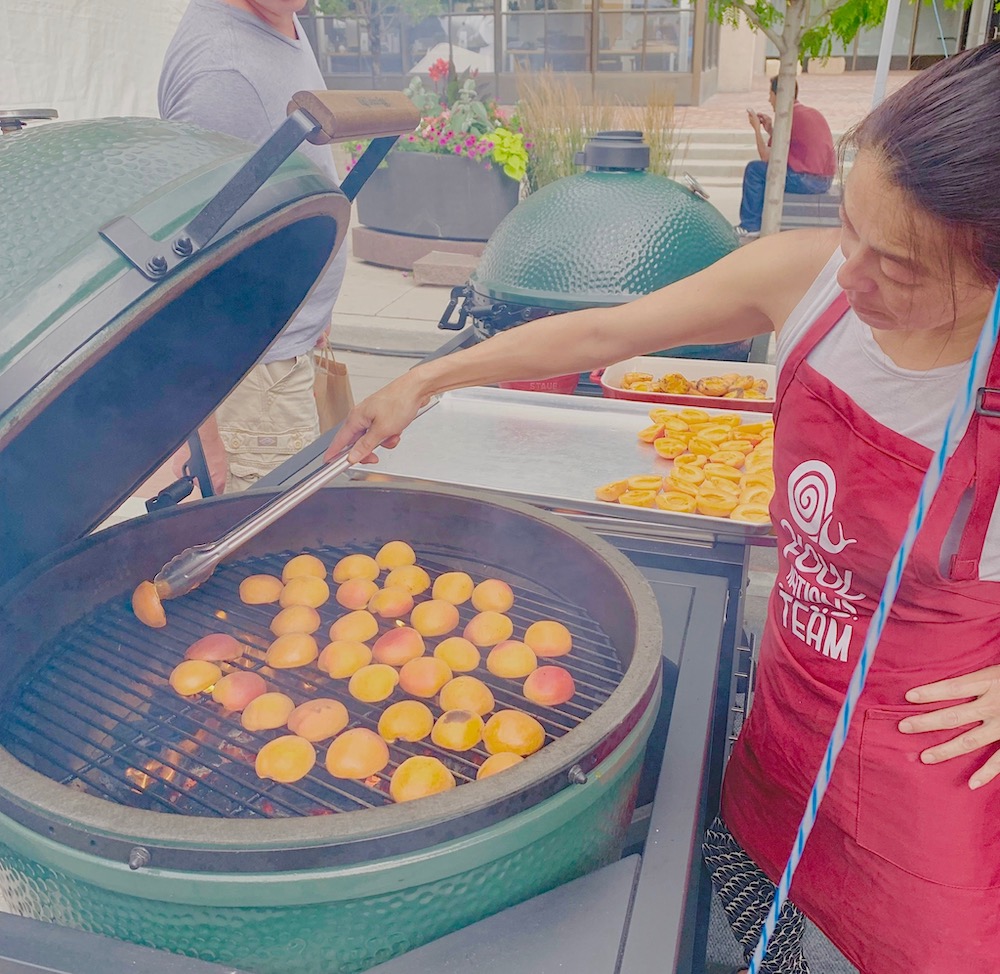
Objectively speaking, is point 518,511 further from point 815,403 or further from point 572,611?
point 815,403

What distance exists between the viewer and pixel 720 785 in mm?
2068

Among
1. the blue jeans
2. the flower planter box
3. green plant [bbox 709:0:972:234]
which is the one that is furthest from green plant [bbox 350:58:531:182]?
green plant [bbox 709:0:972:234]

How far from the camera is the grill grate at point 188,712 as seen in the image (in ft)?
4.48

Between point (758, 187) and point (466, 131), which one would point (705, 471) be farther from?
point (466, 131)

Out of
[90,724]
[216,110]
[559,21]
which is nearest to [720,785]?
[90,724]

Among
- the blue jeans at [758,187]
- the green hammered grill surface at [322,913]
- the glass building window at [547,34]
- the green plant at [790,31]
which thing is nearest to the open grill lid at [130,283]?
the green hammered grill surface at [322,913]

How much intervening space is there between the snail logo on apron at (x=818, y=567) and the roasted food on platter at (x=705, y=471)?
1.67 feet

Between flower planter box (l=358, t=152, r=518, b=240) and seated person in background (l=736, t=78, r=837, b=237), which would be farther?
flower planter box (l=358, t=152, r=518, b=240)

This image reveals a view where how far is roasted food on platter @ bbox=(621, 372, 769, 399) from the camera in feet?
9.91

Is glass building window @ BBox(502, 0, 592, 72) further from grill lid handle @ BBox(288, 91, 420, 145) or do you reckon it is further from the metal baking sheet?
grill lid handle @ BBox(288, 91, 420, 145)

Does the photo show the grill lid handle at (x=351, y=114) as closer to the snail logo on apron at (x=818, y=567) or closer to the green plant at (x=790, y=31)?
the snail logo on apron at (x=818, y=567)

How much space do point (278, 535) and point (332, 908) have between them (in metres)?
1.08

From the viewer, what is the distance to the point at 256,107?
2.67 metres

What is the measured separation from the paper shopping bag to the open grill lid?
1.88m
